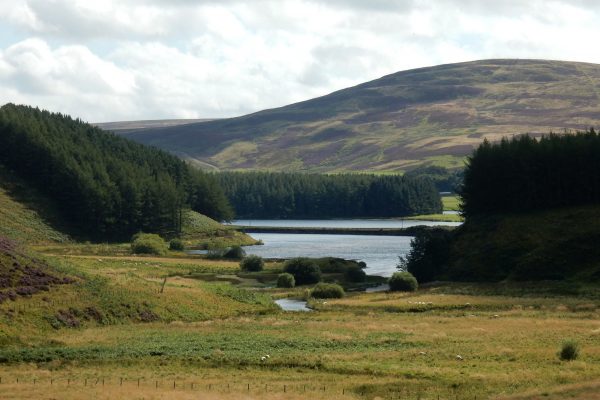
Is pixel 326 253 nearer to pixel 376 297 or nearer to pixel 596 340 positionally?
pixel 376 297

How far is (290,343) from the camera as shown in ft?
231

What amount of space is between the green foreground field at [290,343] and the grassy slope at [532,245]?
7.09 metres

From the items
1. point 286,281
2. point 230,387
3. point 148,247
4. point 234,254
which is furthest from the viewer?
point 234,254

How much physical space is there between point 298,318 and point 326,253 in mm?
93713

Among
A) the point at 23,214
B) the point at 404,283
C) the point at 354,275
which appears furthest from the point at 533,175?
the point at 23,214

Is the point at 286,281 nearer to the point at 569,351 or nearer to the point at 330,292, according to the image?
the point at 330,292

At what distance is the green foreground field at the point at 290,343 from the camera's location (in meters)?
53.3

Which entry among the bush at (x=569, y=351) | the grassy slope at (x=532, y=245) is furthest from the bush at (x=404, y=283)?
the bush at (x=569, y=351)

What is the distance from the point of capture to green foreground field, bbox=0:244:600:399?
53312mm

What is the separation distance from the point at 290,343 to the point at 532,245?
6170 cm

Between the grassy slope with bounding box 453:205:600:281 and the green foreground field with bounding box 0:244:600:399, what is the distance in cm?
709

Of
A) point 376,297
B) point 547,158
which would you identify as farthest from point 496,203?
point 376,297

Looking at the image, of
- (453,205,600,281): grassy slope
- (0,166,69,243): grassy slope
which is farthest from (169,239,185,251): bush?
(453,205,600,281): grassy slope

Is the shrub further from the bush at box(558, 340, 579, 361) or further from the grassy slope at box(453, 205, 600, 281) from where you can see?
the bush at box(558, 340, 579, 361)
